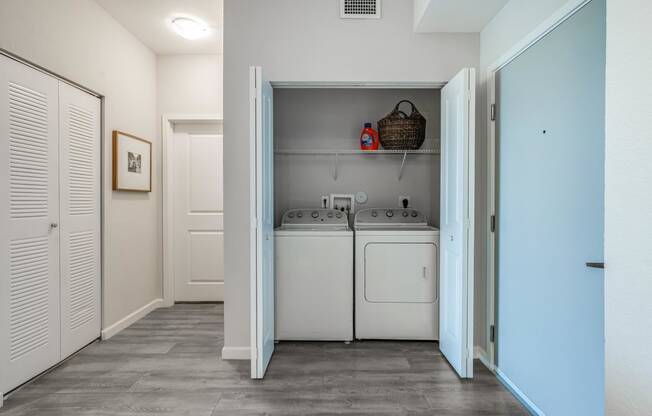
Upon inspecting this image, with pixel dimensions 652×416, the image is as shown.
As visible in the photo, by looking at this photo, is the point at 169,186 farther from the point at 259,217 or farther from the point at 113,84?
the point at 259,217

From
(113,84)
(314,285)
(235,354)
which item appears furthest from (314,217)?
(113,84)

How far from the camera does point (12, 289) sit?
7.02 ft

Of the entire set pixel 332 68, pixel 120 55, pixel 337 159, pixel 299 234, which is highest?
pixel 120 55

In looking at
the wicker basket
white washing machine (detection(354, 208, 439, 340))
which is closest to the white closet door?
white washing machine (detection(354, 208, 439, 340))

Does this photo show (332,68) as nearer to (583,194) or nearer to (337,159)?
(337,159)

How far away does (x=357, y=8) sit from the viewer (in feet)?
8.50

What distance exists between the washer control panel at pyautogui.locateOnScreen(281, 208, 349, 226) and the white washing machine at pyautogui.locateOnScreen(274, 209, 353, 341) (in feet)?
0.96

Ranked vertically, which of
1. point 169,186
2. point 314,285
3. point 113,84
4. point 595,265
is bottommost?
point 314,285

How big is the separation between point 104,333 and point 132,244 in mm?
803

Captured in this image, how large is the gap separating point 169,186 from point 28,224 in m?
1.75

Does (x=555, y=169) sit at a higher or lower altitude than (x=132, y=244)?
higher

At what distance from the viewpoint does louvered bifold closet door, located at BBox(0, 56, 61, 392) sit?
2.09 m

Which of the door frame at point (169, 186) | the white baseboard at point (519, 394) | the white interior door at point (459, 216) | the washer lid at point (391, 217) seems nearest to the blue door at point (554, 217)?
the white baseboard at point (519, 394)

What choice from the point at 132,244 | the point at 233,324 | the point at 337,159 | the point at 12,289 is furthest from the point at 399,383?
the point at 132,244
